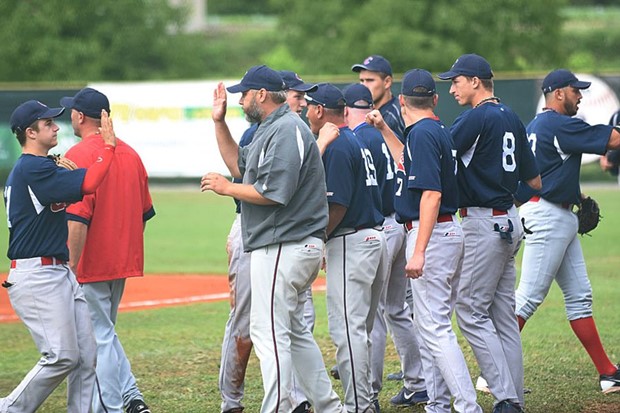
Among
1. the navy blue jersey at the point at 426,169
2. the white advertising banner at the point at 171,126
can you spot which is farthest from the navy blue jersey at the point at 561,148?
the white advertising banner at the point at 171,126

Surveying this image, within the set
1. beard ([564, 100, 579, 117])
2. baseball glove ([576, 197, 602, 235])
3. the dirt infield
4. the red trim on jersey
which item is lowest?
the dirt infield

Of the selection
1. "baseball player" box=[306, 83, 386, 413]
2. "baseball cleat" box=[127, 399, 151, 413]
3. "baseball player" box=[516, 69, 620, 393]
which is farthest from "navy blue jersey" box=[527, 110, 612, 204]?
"baseball cleat" box=[127, 399, 151, 413]

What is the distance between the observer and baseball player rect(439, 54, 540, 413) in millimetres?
6961

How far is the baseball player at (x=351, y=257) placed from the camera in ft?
22.3

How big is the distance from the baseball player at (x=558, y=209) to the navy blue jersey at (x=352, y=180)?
5.23 feet

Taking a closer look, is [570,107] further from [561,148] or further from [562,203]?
[562,203]

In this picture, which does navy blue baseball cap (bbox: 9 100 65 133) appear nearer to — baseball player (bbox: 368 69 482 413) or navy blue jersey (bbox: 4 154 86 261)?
navy blue jersey (bbox: 4 154 86 261)

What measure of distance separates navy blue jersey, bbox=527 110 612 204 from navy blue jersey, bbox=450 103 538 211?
0.81 meters

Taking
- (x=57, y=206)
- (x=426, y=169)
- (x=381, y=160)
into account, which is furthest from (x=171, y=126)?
(x=426, y=169)

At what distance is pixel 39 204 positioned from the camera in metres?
6.54

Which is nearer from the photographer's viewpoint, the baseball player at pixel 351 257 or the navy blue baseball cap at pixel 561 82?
the baseball player at pixel 351 257

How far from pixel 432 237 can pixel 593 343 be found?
2.06 metres

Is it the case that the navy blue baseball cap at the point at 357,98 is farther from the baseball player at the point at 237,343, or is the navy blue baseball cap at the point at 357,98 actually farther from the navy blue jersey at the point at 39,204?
the navy blue jersey at the point at 39,204

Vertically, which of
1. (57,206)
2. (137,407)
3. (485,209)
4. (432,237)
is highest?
(57,206)
